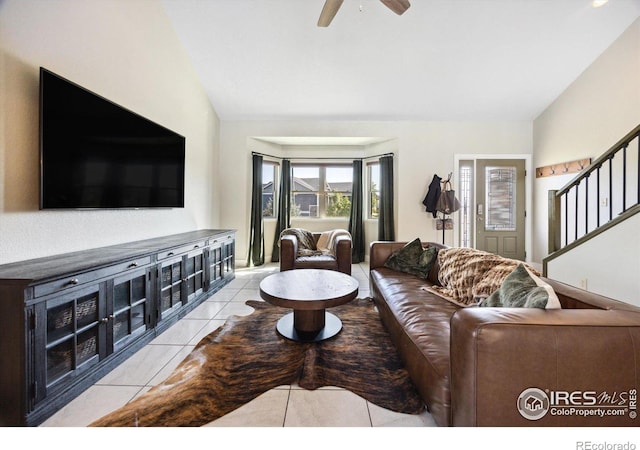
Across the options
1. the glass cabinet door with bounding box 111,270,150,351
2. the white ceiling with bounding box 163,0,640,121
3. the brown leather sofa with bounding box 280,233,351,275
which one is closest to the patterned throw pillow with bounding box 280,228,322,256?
the brown leather sofa with bounding box 280,233,351,275

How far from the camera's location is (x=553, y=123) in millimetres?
4445

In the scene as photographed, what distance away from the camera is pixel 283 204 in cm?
561

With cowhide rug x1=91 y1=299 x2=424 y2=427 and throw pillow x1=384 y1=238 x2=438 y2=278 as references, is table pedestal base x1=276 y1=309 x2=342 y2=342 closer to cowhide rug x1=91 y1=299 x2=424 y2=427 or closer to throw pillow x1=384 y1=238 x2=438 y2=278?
cowhide rug x1=91 y1=299 x2=424 y2=427

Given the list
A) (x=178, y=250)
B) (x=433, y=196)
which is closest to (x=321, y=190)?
(x=433, y=196)

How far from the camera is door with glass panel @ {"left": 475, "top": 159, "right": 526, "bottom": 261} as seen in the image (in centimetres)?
490

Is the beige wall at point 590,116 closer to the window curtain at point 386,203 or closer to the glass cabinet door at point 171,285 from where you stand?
the window curtain at point 386,203

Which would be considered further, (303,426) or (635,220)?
(635,220)

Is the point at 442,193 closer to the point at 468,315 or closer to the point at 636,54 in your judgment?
the point at 636,54

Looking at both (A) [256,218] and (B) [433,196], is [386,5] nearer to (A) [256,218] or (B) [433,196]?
(B) [433,196]

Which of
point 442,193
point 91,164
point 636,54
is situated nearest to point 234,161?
point 91,164

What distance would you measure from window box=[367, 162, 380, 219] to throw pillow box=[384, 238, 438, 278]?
2597 mm

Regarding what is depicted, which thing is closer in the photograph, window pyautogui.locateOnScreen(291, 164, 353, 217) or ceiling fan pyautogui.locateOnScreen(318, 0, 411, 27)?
ceiling fan pyautogui.locateOnScreen(318, 0, 411, 27)

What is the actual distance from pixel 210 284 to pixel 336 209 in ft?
10.4

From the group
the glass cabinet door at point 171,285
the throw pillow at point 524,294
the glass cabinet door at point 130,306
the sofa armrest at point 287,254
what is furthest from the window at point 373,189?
the glass cabinet door at point 130,306
